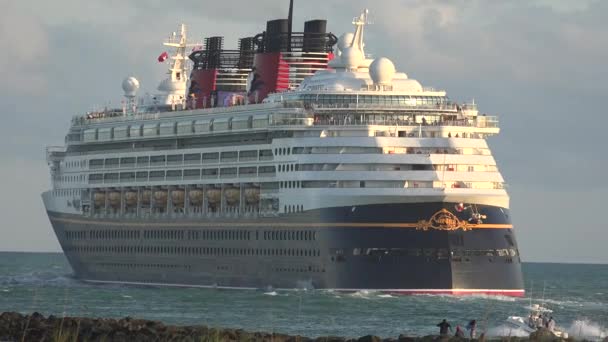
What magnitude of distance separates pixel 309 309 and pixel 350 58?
855 inches

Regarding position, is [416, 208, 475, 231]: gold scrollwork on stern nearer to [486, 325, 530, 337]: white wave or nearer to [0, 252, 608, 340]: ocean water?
[0, 252, 608, 340]: ocean water

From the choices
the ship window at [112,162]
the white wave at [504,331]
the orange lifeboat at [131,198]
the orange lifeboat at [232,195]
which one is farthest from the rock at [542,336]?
the ship window at [112,162]

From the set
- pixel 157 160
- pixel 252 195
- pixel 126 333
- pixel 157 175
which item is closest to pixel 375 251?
pixel 252 195

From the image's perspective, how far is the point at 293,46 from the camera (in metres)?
102

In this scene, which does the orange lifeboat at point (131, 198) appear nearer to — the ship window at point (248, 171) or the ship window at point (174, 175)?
the ship window at point (174, 175)

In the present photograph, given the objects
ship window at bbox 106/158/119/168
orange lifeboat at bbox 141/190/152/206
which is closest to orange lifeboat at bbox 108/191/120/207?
ship window at bbox 106/158/119/168

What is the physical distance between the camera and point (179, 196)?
98750mm

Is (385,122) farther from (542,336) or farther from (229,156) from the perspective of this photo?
(542,336)

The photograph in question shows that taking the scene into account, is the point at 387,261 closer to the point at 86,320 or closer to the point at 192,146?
the point at 192,146

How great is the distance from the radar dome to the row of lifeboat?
32.9 feet

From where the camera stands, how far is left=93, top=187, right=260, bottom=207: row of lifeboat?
9200 centimetres

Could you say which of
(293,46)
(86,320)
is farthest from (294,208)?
(86,320)

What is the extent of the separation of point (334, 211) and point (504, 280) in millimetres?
8833

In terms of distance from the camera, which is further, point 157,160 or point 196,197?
point 157,160
